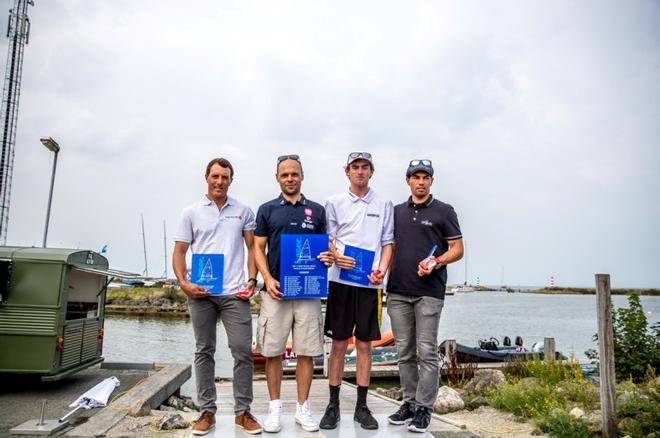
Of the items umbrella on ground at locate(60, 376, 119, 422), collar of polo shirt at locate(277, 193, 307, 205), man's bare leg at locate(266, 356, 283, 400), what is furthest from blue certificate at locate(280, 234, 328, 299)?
umbrella on ground at locate(60, 376, 119, 422)

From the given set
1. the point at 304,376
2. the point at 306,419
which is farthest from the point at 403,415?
the point at 304,376

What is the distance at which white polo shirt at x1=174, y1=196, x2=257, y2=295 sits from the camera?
15.8 feet

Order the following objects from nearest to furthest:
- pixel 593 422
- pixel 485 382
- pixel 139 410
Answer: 1. pixel 593 422
2. pixel 139 410
3. pixel 485 382

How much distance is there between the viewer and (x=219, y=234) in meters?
4.87

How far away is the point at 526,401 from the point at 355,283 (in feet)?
11.9

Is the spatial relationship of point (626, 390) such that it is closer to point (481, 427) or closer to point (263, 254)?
point (481, 427)

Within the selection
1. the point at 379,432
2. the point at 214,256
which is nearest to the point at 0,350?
the point at 214,256

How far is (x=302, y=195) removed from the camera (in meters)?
4.92

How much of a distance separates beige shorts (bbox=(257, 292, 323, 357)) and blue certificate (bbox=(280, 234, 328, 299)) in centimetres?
14

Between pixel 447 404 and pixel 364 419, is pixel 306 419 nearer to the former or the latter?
pixel 364 419

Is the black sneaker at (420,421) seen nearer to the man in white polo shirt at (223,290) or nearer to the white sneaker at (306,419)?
the white sneaker at (306,419)

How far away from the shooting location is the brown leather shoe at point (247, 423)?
181 inches

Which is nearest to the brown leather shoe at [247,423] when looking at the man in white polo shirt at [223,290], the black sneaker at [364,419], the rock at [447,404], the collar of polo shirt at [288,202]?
the man in white polo shirt at [223,290]

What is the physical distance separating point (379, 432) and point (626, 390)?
13.1ft
